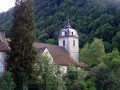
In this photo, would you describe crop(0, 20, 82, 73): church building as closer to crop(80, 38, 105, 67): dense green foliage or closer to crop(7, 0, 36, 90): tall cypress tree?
crop(80, 38, 105, 67): dense green foliage

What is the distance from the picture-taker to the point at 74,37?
86625mm

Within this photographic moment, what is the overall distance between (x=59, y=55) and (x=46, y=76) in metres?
21.5

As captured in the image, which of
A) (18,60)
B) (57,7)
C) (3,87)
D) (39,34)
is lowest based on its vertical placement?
(3,87)

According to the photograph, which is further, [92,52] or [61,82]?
[92,52]

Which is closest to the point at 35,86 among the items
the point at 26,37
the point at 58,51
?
the point at 26,37

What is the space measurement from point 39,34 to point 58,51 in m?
48.9

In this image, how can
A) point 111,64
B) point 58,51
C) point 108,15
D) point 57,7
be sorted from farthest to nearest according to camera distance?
point 57,7 → point 108,15 → point 58,51 → point 111,64

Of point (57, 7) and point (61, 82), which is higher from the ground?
point (57, 7)

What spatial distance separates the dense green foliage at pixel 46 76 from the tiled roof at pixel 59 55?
1346cm

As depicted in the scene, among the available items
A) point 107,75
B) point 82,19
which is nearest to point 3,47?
point 107,75

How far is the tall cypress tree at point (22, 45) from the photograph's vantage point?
53344 mm

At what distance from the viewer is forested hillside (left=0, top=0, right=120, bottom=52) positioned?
120 meters

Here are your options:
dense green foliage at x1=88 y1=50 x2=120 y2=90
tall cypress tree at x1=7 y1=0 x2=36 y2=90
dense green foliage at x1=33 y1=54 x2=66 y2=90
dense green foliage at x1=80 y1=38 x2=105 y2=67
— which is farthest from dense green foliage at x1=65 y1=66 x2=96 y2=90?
dense green foliage at x1=80 y1=38 x2=105 y2=67

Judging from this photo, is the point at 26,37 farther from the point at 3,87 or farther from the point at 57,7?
the point at 57,7
